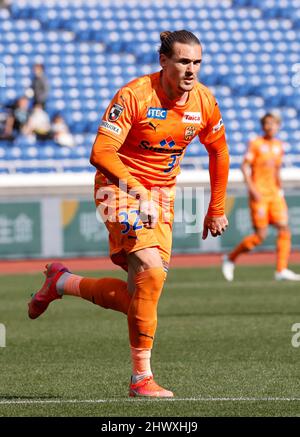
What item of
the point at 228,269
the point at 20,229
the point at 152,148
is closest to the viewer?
the point at 152,148

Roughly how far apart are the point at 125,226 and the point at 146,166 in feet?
1.42

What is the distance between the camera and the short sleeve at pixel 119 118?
650 cm

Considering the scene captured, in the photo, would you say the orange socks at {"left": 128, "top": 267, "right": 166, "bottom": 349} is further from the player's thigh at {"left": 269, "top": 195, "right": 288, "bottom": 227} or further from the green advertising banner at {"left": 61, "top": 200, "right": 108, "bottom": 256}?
the green advertising banner at {"left": 61, "top": 200, "right": 108, "bottom": 256}

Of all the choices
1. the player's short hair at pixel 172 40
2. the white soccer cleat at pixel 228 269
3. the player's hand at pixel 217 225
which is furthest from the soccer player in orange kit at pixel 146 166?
the white soccer cleat at pixel 228 269

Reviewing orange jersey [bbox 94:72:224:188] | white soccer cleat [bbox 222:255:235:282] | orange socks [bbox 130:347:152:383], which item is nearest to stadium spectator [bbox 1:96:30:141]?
white soccer cleat [bbox 222:255:235:282]

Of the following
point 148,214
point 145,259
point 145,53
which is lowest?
point 145,259

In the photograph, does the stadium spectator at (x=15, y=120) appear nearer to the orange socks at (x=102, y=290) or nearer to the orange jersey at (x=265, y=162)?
the orange jersey at (x=265, y=162)

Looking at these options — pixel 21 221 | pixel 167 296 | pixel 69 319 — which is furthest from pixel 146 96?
pixel 21 221

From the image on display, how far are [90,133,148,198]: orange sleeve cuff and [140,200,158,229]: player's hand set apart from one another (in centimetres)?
10

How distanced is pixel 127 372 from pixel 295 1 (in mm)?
21244

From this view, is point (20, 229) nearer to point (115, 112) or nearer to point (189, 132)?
point (189, 132)

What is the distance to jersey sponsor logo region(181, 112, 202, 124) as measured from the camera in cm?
682

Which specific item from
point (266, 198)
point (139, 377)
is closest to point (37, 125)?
point (266, 198)

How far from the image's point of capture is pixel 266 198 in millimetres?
15555
